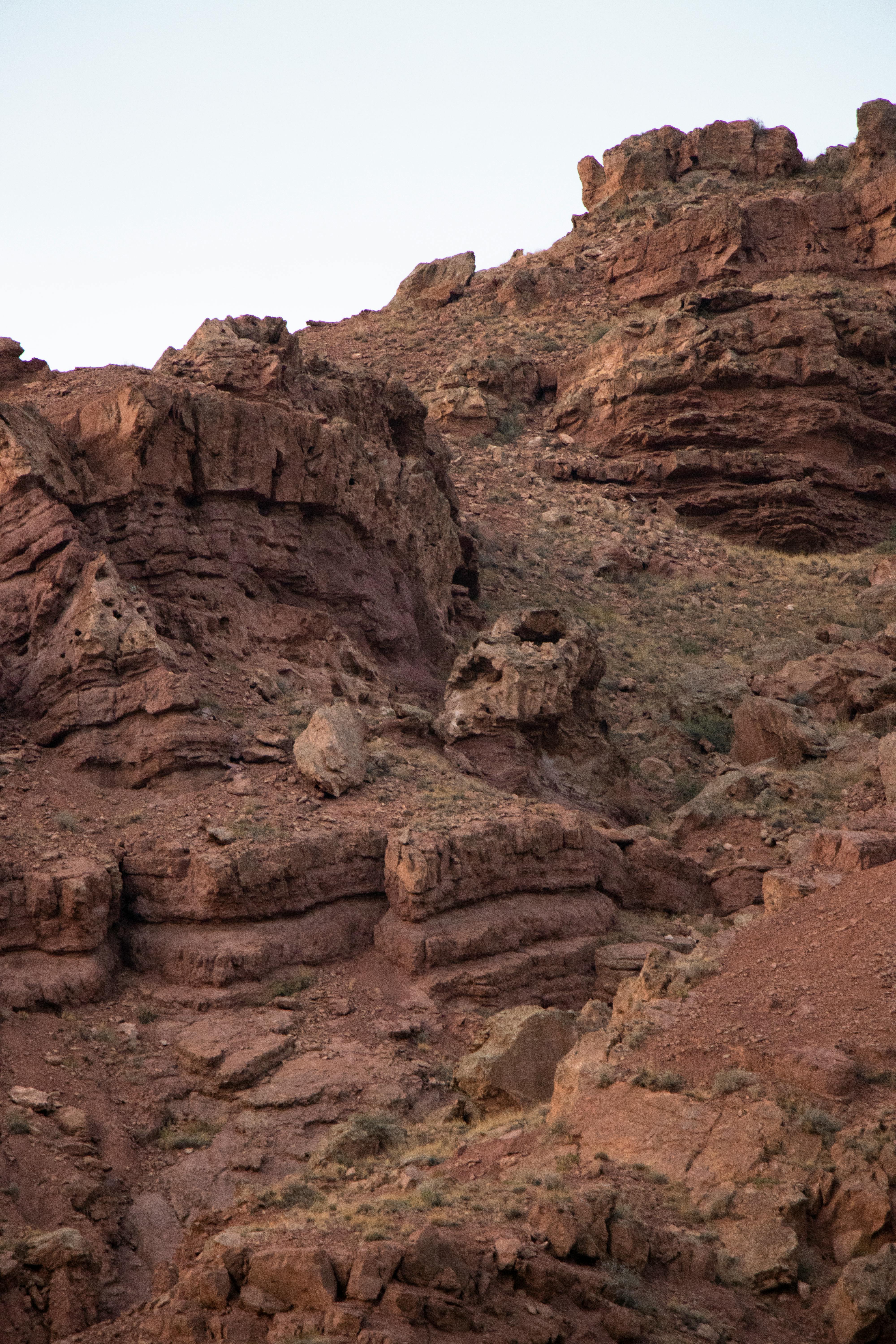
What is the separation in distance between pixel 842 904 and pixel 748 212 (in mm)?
38955

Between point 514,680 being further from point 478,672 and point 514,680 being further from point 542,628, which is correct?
point 542,628

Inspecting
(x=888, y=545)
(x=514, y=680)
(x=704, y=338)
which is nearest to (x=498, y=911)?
(x=514, y=680)

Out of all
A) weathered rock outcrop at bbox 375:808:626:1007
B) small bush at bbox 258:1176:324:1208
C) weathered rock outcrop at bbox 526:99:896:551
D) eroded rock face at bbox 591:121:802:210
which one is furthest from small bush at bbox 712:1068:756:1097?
eroded rock face at bbox 591:121:802:210

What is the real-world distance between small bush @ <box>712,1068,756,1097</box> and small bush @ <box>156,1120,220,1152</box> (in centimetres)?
503

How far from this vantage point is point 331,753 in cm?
1667

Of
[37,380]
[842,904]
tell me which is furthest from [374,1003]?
[37,380]

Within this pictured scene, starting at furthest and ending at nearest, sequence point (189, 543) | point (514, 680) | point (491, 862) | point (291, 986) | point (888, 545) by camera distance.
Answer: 1. point (888, 545)
2. point (514, 680)
3. point (189, 543)
4. point (491, 862)
5. point (291, 986)

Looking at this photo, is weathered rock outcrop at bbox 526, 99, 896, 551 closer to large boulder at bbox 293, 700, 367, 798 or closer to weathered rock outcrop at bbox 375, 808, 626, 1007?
large boulder at bbox 293, 700, 367, 798

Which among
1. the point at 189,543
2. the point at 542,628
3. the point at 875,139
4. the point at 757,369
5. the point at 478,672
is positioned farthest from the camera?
the point at 875,139

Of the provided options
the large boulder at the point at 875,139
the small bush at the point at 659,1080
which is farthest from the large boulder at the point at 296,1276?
the large boulder at the point at 875,139

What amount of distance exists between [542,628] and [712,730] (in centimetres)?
570

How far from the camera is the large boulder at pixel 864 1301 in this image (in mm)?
7988

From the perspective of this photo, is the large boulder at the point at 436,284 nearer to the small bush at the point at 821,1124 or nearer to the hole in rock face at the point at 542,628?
the hole in rock face at the point at 542,628

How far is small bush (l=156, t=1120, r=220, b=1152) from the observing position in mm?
12008
